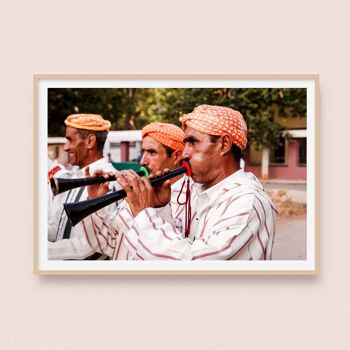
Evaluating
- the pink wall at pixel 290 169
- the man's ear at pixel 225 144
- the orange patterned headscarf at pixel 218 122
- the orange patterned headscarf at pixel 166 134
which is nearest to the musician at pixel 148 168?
the orange patterned headscarf at pixel 166 134

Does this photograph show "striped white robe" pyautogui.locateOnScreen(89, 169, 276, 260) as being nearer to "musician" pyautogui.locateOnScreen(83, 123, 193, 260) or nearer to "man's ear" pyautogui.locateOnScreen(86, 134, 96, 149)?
"musician" pyautogui.locateOnScreen(83, 123, 193, 260)

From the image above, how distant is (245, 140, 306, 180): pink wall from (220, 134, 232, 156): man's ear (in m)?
0.14

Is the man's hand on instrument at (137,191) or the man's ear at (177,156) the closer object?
the man's hand on instrument at (137,191)

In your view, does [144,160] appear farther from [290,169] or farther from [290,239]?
[290,239]

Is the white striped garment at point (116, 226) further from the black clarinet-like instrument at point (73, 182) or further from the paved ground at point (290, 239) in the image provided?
the paved ground at point (290, 239)

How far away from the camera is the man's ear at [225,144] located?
2.80 metres
